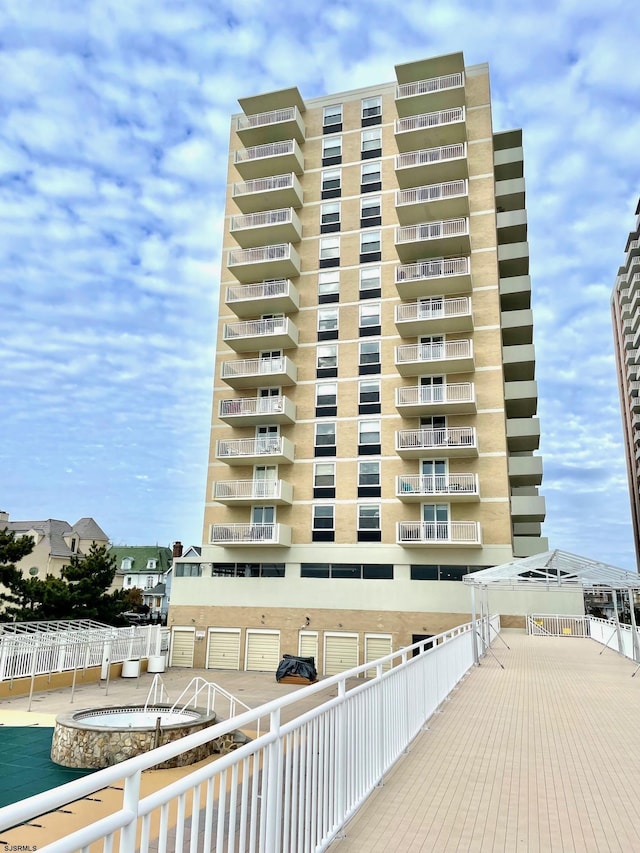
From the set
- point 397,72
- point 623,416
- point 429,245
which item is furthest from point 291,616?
point 623,416

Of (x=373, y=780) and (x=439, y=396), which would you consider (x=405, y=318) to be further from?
(x=373, y=780)

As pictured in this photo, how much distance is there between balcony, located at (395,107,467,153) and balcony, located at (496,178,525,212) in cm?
389

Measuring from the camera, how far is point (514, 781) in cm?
624

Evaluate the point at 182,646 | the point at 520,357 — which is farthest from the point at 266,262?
the point at 182,646

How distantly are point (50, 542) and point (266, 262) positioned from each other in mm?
40413

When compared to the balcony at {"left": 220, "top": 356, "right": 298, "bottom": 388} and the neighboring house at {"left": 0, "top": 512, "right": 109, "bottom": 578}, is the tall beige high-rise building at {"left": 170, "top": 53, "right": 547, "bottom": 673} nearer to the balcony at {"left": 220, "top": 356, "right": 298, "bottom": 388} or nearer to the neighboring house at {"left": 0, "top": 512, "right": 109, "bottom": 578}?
the balcony at {"left": 220, "top": 356, "right": 298, "bottom": 388}

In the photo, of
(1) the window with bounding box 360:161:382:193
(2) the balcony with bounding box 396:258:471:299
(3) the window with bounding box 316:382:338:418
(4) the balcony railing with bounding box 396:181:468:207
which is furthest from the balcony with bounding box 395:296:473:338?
(1) the window with bounding box 360:161:382:193

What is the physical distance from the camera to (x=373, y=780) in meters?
5.81

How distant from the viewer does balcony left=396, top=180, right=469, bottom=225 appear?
109ft

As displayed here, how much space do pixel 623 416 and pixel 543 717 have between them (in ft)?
281

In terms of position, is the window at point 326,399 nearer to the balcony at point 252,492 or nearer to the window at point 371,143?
the balcony at point 252,492

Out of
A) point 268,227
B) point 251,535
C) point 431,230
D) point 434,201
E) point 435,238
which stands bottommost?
point 251,535

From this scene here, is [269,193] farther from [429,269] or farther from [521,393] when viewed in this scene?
[521,393]

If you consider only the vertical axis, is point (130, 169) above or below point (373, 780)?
above
